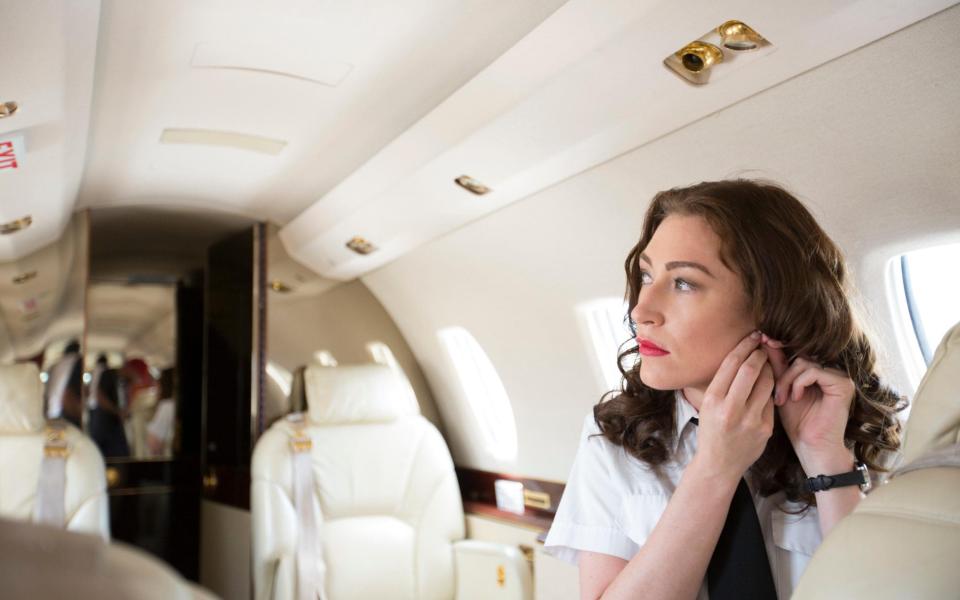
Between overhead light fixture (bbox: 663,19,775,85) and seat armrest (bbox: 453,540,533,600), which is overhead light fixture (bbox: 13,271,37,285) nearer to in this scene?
seat armrest (bbox: 453,540,533,600)

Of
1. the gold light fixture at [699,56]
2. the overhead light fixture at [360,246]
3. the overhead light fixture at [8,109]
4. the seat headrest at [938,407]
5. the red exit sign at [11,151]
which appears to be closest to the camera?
the seat headrest at [938,407]

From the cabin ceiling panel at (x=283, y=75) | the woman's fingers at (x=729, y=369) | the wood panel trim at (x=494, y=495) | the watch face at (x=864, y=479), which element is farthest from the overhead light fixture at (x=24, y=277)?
the watch face at (x=864, y=479)

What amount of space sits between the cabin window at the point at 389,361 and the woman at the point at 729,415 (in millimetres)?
2907

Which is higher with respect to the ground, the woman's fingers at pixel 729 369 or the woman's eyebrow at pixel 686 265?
the woman's eyebrow at pixel 686 265

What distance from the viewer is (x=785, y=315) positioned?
5.53ft

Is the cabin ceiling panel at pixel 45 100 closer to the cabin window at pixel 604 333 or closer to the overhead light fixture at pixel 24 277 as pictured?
the overhead light fixture at pixel 24 277

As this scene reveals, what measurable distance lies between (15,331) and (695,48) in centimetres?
340

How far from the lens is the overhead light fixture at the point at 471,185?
3.32m

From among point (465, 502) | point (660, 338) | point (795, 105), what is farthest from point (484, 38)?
point (465, 502)

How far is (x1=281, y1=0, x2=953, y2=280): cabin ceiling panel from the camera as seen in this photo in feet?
6.46

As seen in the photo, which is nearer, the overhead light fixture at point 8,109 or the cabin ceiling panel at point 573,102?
the cabin ceiling panel at point 573,102

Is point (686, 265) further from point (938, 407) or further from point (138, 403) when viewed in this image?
point (138, 403)

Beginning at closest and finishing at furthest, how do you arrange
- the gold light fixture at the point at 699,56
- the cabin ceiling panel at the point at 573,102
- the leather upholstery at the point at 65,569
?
the leather upholstery at the point at 65,569 < the cabin ceiling panel at the point at 573,102 < the gold light fixture at the point at 699,56

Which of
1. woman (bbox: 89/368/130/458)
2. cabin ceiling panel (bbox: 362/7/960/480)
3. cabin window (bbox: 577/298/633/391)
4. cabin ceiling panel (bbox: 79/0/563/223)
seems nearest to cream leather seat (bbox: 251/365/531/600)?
cabin ceiling panel (bbox: 362/7/960/480)
